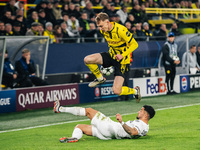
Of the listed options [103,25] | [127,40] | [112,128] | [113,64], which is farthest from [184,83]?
[112,128]

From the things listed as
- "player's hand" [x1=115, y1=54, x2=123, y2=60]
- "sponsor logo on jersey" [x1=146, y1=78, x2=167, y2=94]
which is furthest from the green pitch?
"player's hand" [x1=115, y1=54, x2=123, y2=60]

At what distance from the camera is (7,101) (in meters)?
12.7

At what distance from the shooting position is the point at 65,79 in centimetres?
1609

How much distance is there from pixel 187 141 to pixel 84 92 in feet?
23.5

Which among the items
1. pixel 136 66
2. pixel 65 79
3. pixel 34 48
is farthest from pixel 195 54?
pixel 34 48

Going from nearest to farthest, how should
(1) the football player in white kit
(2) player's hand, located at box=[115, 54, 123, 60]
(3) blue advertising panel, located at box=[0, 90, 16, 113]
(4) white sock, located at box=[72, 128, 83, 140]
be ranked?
1. (1) the football player in white kit
2. (4) white sock, located at box=[72, 128, 83, 140]
3. (2) player's hand, located at box=[115, 54, 123, 60]
4. (3) blue advertising panel, located at box=[0, 90, 16, 113]

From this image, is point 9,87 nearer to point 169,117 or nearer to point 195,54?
point 169,117

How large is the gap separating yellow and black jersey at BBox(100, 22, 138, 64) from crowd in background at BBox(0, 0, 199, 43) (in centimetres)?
554

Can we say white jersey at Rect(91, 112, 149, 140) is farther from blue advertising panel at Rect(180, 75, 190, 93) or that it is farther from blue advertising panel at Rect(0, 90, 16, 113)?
blue advertising panel at Rect(180, 75, 190, 93)

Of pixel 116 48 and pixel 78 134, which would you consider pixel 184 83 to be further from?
pixel 78 134

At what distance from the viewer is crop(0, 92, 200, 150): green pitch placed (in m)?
7.50

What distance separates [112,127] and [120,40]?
10.1 feet


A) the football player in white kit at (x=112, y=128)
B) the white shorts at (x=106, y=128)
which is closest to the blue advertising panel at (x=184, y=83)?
the football player in white kit at (x=112, y=128)

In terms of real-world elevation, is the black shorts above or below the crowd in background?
below
